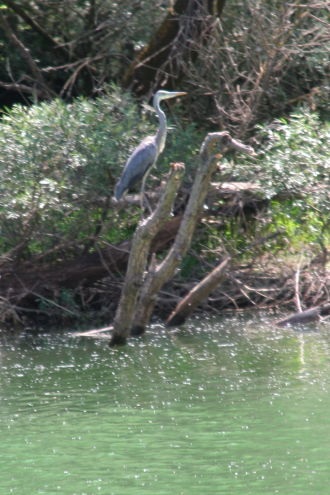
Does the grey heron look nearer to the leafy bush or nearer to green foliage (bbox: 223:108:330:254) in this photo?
the leafy bush

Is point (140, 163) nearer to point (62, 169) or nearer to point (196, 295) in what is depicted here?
point (62, 169)

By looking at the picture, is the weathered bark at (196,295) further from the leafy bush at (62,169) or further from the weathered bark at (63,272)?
the leafy bush at (62,169)

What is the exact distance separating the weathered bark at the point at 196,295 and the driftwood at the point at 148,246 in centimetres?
68

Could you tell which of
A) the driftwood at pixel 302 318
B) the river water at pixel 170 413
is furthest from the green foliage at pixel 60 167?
the driftwood at pixel 302 318

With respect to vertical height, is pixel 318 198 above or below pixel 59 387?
above

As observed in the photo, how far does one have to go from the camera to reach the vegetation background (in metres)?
11.9

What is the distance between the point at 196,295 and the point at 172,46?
12.7 ft

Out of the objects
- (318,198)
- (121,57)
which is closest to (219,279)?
(318,198)

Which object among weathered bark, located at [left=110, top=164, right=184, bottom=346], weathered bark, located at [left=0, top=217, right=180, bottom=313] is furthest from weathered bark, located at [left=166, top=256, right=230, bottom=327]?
weathered bark, located at [left=110, top=164, right=184, bottom=346]

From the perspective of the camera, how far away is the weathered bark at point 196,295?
11117 millimetres

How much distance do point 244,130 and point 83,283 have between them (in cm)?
275

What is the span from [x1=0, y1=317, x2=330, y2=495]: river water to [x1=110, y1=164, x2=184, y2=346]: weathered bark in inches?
12.7

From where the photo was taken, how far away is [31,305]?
12719 millimetres

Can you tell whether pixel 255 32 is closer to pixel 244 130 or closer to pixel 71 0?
pixel 244 130
